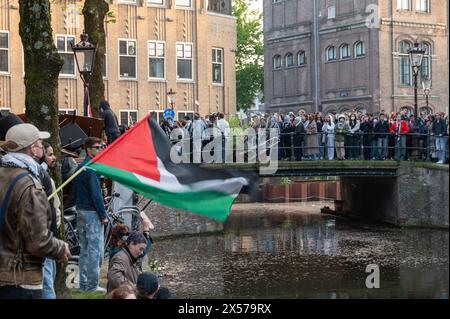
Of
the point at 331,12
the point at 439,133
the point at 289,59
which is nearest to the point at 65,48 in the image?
the point at 439,133

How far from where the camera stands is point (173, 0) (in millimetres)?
41438

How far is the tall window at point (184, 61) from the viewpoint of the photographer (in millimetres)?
42000

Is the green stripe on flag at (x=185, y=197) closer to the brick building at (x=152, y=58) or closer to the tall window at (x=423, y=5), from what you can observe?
the brick building at (x=152, y=58)

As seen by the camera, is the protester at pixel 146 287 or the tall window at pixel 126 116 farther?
the tall window at pixel 126 116

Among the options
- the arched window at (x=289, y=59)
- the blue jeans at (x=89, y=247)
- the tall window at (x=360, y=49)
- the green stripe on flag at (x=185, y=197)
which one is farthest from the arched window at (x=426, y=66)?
the green stripe on flag at (x=185, y=197)

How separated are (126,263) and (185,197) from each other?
180 cm

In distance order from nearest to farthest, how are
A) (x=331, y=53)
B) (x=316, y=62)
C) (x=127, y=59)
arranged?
(x=127, y=59) → (x=331, y=53) → (x=316, y=62)

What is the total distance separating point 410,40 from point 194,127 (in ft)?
111

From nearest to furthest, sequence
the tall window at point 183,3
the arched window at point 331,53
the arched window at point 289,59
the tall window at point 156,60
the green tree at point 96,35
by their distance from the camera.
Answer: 1. the green tree at point 96,35
2. the tall window at point 156,60
3. the tall window at point 183,3
4. the arched window at point 331,53
5. the arched window at point 289,59

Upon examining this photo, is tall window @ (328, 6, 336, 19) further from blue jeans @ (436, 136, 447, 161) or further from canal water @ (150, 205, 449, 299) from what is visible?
blue jeans @ (436, 136, 447, 161)

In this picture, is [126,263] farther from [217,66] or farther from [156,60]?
[217,66]

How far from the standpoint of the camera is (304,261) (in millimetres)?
20688

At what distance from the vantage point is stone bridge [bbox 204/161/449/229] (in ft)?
91.6

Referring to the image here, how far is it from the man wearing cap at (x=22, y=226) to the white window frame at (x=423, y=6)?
5334cm
